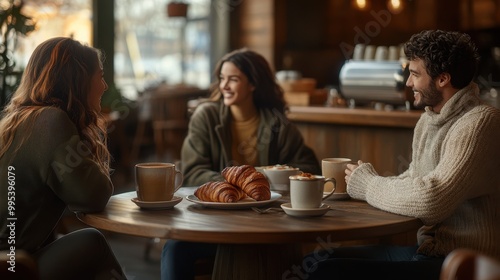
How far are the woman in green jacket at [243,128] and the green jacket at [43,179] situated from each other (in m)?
1.07

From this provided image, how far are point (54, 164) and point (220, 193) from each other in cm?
48

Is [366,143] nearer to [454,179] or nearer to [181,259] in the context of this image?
[181,259]

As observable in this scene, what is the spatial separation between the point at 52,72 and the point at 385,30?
584 centimetres

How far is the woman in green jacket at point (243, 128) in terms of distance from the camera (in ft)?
10.9

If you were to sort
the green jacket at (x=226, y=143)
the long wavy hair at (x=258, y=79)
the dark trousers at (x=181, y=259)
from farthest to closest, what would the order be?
the long wavy hair at (x=258, y=79)
the green jacket at (x=226, y=143)
the dark trousers at (x=181, y=259)

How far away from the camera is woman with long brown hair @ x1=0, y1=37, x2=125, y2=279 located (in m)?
2.13

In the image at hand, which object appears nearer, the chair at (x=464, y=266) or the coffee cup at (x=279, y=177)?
the chair at (x=464, y=266)

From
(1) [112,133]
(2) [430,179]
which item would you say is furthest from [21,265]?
(1) [112,133]

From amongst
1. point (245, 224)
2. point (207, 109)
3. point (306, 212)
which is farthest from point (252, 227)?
point (207, 109)

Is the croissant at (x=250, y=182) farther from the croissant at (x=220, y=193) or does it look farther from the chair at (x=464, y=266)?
the chair at (x=464, y=266)

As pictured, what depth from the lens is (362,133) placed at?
159 inches

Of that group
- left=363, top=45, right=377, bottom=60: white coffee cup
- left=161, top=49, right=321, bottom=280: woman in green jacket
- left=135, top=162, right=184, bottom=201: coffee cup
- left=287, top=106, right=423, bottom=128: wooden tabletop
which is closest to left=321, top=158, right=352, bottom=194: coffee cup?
left=135, top=162, right=184, bottom=201: coffee cup

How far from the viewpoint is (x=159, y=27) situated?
8.55 metres

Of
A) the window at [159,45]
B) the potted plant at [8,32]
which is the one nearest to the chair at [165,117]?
the window at [159,45]
